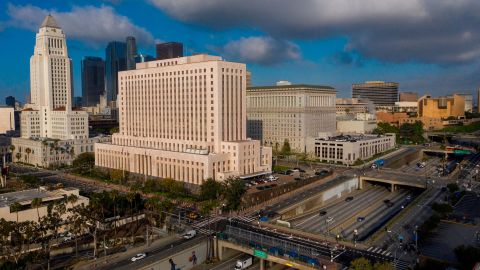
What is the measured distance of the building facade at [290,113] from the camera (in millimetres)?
163000

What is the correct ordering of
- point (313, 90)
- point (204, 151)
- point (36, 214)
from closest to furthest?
point (36, 214) < point (204, 151) < point (313, 90)

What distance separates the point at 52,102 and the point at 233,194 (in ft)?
382

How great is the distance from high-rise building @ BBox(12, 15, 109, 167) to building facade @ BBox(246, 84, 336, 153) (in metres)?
71.5

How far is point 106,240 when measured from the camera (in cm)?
6812

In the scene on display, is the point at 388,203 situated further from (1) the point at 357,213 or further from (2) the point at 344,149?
(2) the point at 344,149

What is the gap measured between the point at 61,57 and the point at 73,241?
4827 inches

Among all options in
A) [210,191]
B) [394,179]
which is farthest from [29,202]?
[394,179]

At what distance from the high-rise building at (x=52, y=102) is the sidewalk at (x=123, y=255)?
101m

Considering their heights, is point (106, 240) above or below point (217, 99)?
below

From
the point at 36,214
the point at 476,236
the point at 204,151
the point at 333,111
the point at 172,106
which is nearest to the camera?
the point at 476,236

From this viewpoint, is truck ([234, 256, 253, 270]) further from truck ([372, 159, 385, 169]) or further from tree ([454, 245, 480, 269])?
truck ([372, 159, 385, 169])

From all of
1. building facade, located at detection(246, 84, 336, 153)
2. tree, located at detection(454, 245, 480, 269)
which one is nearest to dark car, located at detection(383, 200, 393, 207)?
tree, located at detection(454, 245, 480, 269)

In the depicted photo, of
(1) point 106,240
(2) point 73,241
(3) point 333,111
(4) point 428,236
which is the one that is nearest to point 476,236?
(4) point 428,236

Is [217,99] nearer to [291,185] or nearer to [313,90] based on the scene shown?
[291,185]
